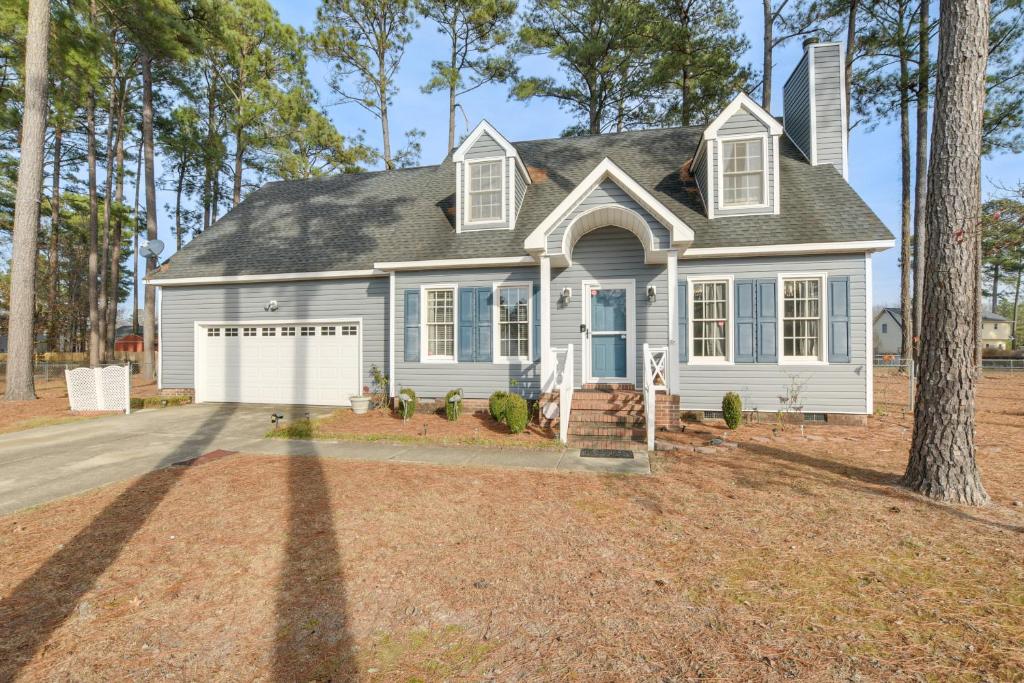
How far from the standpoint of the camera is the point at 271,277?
40.2ft

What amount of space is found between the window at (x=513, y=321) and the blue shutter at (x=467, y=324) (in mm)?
610

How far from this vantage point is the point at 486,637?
2773mm

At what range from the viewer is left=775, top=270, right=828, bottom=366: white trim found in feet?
30.6

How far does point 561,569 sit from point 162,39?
69.0 feet

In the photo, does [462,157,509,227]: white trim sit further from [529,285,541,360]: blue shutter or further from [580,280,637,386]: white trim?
[580,280,637,386]: white trim

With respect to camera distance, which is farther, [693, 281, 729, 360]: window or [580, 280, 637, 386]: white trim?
[580, 280, 637, 386]: white trim

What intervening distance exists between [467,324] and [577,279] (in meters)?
2.70

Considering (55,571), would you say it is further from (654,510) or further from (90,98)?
(90,98)

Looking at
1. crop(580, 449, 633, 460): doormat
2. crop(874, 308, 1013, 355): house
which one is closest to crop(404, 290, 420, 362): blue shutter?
crop(580, 449, 633, 460): doormat

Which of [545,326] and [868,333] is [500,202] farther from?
[868,333]

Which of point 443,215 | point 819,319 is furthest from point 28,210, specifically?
point 819,319

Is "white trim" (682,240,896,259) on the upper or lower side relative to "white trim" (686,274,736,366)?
upper

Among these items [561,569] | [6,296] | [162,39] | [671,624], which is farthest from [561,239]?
[6,296]

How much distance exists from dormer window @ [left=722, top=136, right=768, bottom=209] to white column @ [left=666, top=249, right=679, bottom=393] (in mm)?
2698
